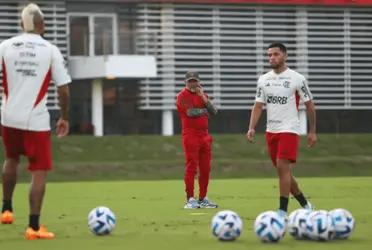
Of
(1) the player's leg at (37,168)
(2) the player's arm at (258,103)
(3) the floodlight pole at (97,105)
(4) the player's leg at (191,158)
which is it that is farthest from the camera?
(3) the floodlight pole at (97,105)

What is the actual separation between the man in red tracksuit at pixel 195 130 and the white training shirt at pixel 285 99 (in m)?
2.93

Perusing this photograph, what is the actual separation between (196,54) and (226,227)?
32470mm

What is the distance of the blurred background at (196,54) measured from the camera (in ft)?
130

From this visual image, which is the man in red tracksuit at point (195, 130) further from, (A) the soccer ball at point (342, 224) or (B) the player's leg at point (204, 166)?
(A) the soccer ball at point (342, 224)

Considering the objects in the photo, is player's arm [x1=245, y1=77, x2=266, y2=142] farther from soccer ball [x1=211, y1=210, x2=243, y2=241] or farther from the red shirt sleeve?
soccer ball [x1=211, y1=210, x2=243, y2=241]

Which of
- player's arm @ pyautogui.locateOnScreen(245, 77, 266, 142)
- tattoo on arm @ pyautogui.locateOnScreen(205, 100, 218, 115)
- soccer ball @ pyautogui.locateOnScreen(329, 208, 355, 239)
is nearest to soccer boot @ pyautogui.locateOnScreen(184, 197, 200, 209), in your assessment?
tattoo on arm @ pyautogui.locateOnScreen(205, 100, 218, 115)

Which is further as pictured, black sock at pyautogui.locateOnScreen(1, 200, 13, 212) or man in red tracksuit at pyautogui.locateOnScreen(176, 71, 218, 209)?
man in red tracksuit at pyautogui.locateOnScreen(176, 71, 218, 209)

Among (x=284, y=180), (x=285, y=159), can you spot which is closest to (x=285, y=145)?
(x=285, y=159)

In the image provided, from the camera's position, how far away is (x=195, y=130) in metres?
14.2

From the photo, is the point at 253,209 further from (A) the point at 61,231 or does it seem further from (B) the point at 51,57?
(B) the point at 51,57

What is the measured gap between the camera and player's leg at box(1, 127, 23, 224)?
31.4 feet

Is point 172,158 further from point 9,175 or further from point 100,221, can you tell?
point 100,221

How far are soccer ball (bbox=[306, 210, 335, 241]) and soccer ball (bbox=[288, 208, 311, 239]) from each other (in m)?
0.05

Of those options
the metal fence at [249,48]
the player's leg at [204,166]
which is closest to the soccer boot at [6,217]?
the player's leg at [204,166]
